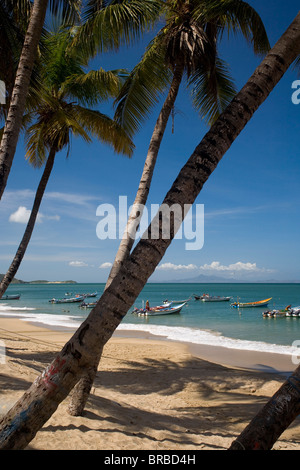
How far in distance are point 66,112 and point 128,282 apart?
27.2ft

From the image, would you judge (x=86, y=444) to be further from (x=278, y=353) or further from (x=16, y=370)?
(x=278, y=353)

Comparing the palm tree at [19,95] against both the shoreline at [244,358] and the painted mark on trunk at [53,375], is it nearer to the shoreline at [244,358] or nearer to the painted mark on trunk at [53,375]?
the painted mark on trunk at [53,375]

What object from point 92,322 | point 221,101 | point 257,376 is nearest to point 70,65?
point 221,101

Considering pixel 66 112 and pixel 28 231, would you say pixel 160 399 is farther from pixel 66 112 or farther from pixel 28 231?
pixel 66 112

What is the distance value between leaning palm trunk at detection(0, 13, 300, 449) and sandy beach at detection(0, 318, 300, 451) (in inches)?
89.4

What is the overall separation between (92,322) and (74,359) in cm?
29

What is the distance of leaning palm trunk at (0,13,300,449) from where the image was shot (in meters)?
2.45

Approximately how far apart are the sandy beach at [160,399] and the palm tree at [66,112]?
4.38 m

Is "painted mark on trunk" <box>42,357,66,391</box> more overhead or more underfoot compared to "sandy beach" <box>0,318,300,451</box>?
more overhead

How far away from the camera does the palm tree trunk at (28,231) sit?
827 cm

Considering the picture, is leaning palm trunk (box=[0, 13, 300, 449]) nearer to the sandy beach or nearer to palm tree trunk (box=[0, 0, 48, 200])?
the sandy beach

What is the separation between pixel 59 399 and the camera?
98.8 inches

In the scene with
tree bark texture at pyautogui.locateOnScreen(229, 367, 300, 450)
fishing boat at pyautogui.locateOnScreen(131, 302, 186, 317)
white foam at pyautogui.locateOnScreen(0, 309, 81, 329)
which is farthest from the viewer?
fishing boat at pyautogui.locateOnScreen(131, 302, 186, 317)

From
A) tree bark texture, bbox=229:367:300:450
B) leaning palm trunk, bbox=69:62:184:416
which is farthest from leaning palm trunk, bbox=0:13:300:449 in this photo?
leaning palm trunk, bbox=69:62:184:416
